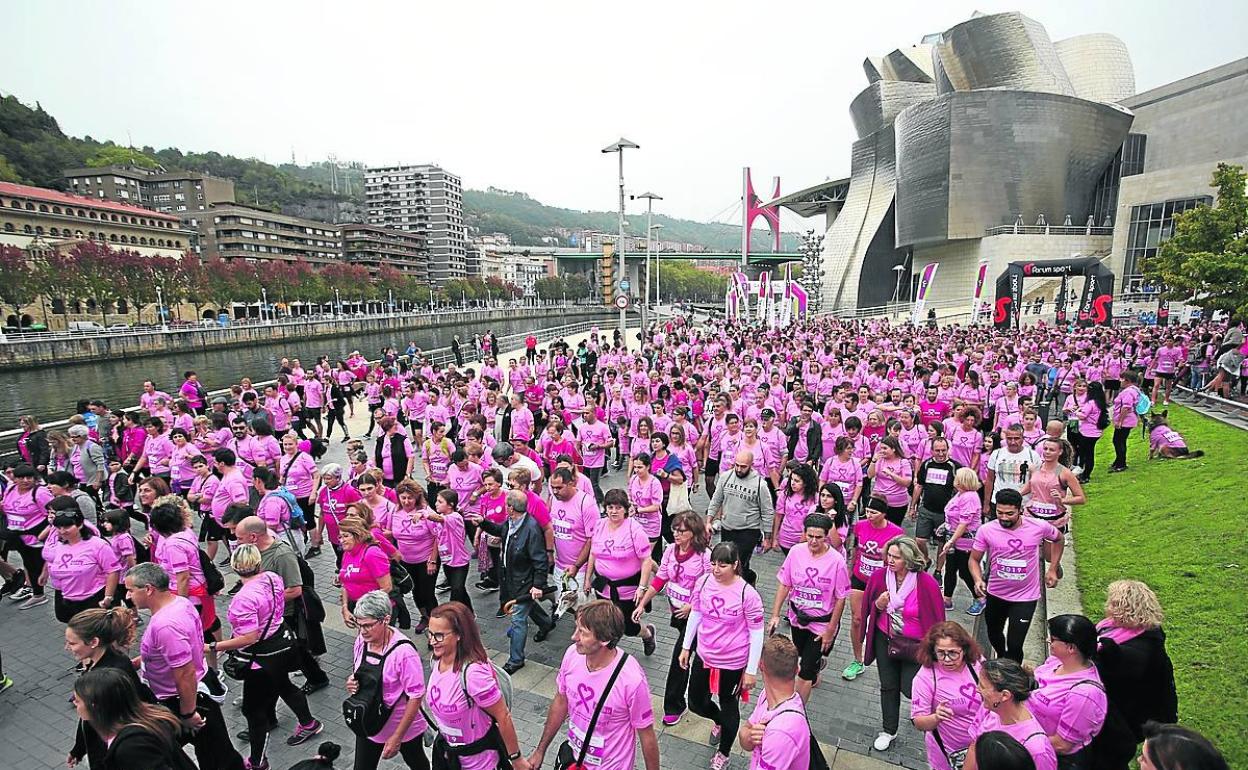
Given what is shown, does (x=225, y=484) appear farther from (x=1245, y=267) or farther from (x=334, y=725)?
(x=1245, y=267)

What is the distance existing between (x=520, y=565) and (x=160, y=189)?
411ft

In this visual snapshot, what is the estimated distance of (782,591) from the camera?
461 cm

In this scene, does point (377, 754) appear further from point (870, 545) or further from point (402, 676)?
point (870, 545)

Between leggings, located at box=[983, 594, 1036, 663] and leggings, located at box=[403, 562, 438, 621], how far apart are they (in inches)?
194

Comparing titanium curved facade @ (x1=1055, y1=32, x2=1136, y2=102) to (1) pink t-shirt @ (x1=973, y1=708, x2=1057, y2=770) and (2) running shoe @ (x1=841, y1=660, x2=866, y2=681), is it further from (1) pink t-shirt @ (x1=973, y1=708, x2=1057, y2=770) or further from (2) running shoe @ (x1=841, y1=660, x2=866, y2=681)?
(1) pink t-shirt @ (x1=973, y1=708, x2=1057, y2=770)

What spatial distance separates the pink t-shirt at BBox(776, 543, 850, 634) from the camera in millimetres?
4500

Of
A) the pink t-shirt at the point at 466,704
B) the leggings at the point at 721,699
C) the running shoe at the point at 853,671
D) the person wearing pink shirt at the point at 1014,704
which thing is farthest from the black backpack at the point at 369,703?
the running shoe at the point at 853,671

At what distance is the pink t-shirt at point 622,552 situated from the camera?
16.6ft

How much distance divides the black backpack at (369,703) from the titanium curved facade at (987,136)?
64.8 metres

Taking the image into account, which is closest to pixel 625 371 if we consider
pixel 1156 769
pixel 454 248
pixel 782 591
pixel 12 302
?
pixel 782 591

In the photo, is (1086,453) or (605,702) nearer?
(605,702)

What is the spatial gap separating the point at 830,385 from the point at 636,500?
315 inches

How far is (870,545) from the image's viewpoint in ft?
16.5

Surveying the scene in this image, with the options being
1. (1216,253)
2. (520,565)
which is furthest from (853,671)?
(1216,253)
